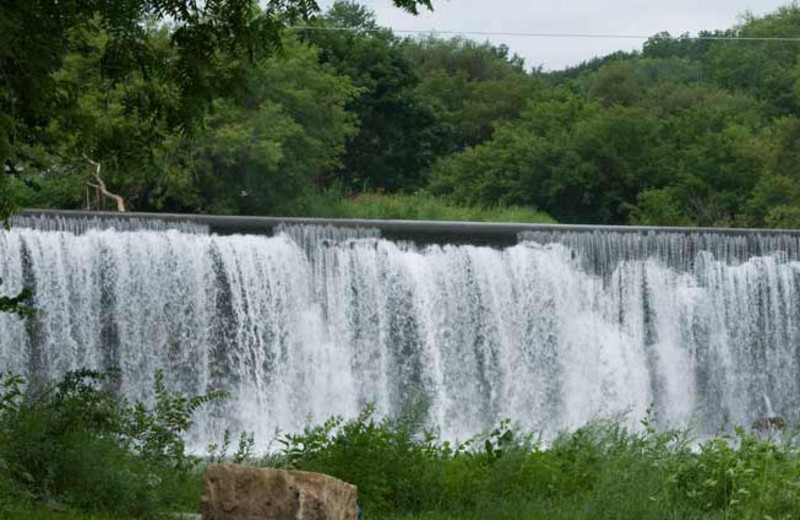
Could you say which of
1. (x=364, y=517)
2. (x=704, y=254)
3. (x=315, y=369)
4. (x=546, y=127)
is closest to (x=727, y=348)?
(x=704, y=254)

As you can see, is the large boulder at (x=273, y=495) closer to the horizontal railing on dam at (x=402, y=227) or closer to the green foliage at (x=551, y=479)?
the green foliage at (x=551, y=479)

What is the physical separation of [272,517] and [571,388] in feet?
51.7

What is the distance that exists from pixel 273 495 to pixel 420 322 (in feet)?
47.6

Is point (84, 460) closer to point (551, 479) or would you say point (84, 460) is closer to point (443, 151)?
point (551, 479)

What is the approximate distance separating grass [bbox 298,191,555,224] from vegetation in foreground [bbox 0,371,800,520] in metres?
26.9

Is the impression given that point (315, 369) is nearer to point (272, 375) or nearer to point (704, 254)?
point (272, 375)

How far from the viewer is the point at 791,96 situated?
5266 centimetres

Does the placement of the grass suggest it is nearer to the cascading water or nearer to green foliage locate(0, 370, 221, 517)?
the cascading water

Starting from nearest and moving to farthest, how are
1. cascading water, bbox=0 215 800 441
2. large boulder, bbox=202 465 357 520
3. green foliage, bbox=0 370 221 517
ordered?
large boulder, bbox=202 465 357 520 → green foliage, bbox=0 370 221 517 → cascading water, bbox=0 215 800 441

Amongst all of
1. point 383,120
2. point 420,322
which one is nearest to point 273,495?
point 420,322

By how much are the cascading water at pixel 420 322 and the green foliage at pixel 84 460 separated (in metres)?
9.32

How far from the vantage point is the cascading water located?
20719 mm

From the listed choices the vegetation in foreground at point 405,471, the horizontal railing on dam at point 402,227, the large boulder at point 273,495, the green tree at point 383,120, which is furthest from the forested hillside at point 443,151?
the large boulder at point 273,495

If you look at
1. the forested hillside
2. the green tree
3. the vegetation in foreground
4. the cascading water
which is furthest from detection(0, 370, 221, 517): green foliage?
the green tree
